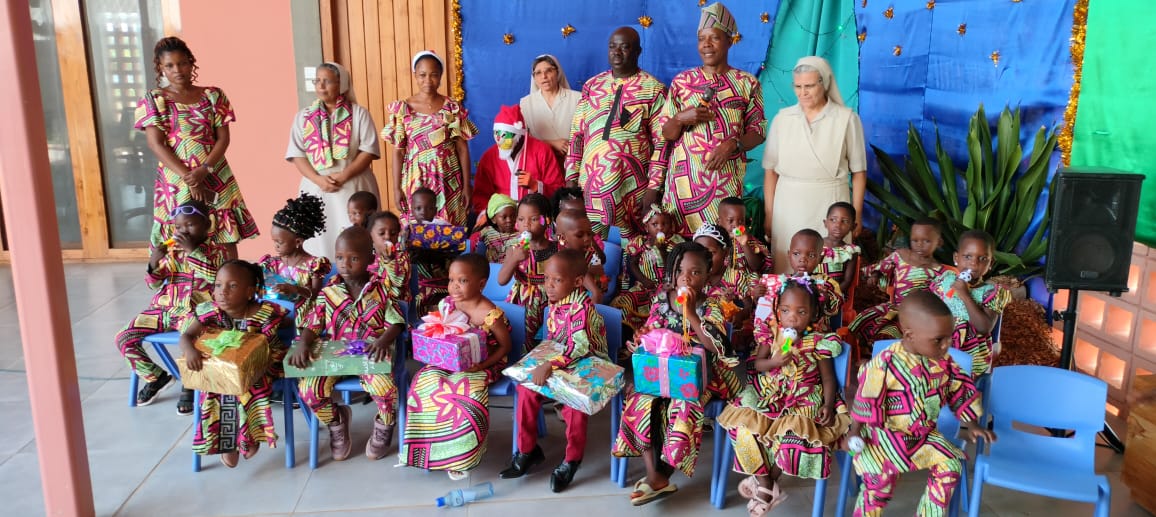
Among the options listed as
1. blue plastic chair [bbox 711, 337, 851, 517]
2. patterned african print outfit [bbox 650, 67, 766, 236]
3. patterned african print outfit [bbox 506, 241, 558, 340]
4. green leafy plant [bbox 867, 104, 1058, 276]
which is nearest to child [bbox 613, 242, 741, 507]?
blue plastic chair [bbox 711, 337, 851, 517]

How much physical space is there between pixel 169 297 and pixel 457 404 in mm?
1800

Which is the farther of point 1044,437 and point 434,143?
point 434,143

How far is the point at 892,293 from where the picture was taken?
14.0 feet

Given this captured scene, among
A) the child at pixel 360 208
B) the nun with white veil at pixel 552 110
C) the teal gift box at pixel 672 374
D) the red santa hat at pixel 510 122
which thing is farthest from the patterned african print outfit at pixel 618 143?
the teal gift box at pixel 672 374

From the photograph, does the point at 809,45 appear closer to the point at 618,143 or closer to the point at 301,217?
the point at 618,143

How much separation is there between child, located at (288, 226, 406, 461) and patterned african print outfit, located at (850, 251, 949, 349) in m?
2.34

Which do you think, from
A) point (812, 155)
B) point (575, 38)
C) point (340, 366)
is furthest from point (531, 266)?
point (575, 38)

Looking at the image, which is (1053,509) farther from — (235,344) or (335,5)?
(335,5)

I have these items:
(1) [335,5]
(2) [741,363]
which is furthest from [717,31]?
(1) [335,5]

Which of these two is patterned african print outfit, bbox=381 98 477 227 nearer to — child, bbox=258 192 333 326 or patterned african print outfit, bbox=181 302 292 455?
child, bbox=258 192 333 326

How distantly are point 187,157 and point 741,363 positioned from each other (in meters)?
3.45

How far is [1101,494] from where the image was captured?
9.35ft

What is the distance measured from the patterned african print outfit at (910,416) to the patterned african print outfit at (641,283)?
1564 mm

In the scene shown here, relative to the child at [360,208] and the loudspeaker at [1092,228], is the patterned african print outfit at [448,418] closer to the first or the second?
the child at [360,208]
